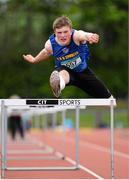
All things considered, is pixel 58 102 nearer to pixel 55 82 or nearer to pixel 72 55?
pixel 55 82

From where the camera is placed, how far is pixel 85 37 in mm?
10820

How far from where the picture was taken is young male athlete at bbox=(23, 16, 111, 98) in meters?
11.1

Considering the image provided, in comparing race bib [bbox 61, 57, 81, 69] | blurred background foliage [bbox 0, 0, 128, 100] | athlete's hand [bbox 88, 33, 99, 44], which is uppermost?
A: blurred background foliage [bbox 0, 0, 128, 100]

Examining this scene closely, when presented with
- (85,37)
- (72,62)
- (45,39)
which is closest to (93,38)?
(85,37)

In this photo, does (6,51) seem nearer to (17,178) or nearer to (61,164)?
(61,164)

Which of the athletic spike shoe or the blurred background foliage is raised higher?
the blurred background foliage

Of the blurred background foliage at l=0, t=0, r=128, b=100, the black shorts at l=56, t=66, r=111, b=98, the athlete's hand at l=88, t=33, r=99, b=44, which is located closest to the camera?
the athlete's hand at l=88, t=33, r=99, b=44

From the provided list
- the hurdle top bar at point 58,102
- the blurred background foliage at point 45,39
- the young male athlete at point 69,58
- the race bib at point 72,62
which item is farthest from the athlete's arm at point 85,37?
the blurred background foliage at point 45,39

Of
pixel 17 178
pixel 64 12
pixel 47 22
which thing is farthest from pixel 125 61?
pixel 17 178

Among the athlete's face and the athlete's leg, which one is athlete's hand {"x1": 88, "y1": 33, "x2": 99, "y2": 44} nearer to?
the athlete's face

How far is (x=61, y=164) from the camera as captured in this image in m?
17.5

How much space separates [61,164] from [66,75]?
6319 mm

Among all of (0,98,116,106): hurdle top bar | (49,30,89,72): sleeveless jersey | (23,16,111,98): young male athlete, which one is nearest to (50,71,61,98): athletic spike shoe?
(23,16,111,98): young male athlete

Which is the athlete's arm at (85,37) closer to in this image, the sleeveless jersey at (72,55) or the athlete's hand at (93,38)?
the athlete's hand at (93,38)
